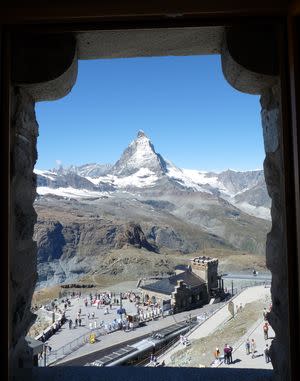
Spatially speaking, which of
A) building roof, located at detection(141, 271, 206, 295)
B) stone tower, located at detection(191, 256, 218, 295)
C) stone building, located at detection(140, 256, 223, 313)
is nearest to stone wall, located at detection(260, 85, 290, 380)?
stone building, located at detection(140, 256, 223, 313)

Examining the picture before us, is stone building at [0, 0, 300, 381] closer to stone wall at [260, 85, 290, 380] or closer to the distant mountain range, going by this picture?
stone wall at [260, 85, 290, 380]

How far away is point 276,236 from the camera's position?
1.04 metres

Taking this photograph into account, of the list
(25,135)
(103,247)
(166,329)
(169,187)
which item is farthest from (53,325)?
(169,187)

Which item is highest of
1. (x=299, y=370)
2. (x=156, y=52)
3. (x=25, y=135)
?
(x=156, y=52)

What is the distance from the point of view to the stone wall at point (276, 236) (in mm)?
966

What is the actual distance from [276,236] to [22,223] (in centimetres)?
78

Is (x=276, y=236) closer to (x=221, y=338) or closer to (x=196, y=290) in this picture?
(x=221, y=338)

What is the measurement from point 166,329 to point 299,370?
15231 millimetres

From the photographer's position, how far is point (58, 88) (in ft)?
3.70

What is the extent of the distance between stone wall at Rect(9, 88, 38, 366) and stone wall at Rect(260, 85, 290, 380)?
756 mm

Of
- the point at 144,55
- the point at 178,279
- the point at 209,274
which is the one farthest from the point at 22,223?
the point at 178,279

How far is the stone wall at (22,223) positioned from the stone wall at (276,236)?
756mm

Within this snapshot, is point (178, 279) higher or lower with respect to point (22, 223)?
lower

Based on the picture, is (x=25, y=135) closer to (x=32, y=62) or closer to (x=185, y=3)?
(x=32, y=62)
